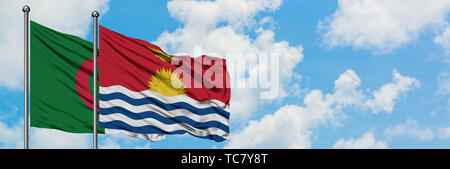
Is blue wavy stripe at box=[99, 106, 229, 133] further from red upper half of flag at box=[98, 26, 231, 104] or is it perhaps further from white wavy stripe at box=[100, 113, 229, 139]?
red upper half of flag at box=[98, 26, 231, 104]

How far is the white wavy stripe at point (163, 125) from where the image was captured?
1604cm

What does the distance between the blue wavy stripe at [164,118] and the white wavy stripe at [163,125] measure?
3.3 inches

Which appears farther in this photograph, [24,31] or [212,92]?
[212,92]

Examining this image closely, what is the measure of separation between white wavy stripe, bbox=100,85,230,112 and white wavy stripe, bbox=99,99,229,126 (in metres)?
0.26

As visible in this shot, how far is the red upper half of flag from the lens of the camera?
16250 mm

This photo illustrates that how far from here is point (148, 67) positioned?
16562 millimetres

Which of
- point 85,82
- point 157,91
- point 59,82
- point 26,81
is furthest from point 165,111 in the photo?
point 26,81

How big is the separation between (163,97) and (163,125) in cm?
81

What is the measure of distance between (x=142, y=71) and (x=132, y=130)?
1.70 meters

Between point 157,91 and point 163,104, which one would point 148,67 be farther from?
point 163,104
